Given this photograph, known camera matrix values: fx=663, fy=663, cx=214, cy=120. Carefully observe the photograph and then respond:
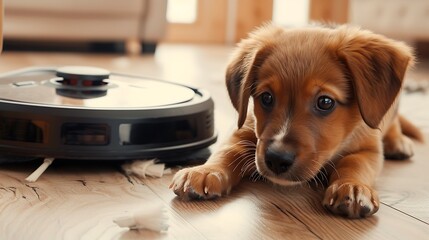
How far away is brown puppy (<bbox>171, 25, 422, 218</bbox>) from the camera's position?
167 cm

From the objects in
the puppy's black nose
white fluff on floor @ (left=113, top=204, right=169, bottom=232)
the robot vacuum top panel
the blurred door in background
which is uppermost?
the robot vacuum top panel

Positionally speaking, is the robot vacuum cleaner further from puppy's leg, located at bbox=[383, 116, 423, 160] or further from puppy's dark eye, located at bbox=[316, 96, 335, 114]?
puppy's leg, located at bbox=[383, 116, 423, 160]

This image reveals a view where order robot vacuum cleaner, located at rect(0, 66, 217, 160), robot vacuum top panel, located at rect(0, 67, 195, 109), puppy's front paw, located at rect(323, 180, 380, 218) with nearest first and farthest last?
1. puppy's front paw, located at rect(323, 180, 380, 218)
2. robot vacuum cleaner, located at rect(0, 66, 217, 160)
3. robot vacuum top panel, located at rect(0, 67, 195, 109)

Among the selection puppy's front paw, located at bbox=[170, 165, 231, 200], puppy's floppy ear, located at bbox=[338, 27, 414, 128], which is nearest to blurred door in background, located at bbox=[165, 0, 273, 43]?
puppy's floppy ear, located at bbox=[338, 27, 414, 128]

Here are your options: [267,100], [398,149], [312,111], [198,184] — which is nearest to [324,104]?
[312,111]

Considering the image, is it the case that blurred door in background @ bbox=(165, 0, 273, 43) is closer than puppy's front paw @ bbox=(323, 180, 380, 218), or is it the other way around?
puppy's front paw @ bbox=(323, 180, 380, 218)

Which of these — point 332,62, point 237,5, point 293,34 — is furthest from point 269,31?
point 237,5

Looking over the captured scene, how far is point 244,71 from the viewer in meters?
1.95

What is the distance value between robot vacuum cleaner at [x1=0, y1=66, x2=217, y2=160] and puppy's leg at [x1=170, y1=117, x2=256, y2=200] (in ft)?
0.55

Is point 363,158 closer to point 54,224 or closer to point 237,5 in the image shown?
point 54,224

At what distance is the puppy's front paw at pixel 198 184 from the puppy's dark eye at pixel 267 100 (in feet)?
0.76

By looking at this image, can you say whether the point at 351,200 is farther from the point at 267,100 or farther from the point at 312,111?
the point at 267,100

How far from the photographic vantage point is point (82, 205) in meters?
1.63

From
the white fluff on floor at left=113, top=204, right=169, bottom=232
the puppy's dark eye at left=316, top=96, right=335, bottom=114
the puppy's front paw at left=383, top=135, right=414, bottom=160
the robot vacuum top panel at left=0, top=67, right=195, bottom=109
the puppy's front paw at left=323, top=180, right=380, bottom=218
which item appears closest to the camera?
the white fluff on floor at left=113, top=204, right=169, bottom=232
